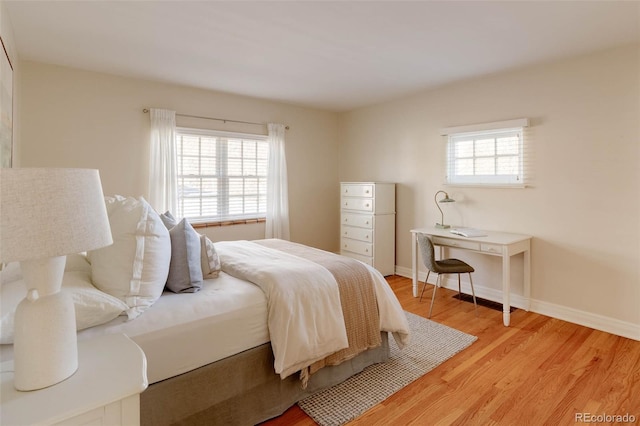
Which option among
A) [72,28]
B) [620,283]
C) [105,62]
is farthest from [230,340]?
[620,283]

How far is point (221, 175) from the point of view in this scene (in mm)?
4527

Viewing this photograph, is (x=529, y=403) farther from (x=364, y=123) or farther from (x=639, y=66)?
(x=364, y=123)

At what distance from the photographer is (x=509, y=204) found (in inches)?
142

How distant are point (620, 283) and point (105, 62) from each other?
5.12 m

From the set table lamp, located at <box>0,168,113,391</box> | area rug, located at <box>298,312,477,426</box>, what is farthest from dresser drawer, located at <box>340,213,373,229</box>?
table lamp, located at <box>0,168,113,391</box>

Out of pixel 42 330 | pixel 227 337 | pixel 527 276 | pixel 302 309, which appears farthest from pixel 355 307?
pixel 527 276

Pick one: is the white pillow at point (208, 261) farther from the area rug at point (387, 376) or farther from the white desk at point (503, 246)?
the white desk at point (503, 246)

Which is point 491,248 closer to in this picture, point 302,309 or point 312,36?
point 302,309

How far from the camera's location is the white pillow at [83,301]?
131cm

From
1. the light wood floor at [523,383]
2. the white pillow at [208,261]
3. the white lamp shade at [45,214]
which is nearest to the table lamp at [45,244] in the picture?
the white lamp shade at [45,214]

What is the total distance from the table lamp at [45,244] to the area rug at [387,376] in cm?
139

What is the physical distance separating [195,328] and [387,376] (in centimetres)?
136

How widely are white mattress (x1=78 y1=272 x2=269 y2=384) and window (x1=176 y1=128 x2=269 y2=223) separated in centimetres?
257

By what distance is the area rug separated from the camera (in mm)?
1963
